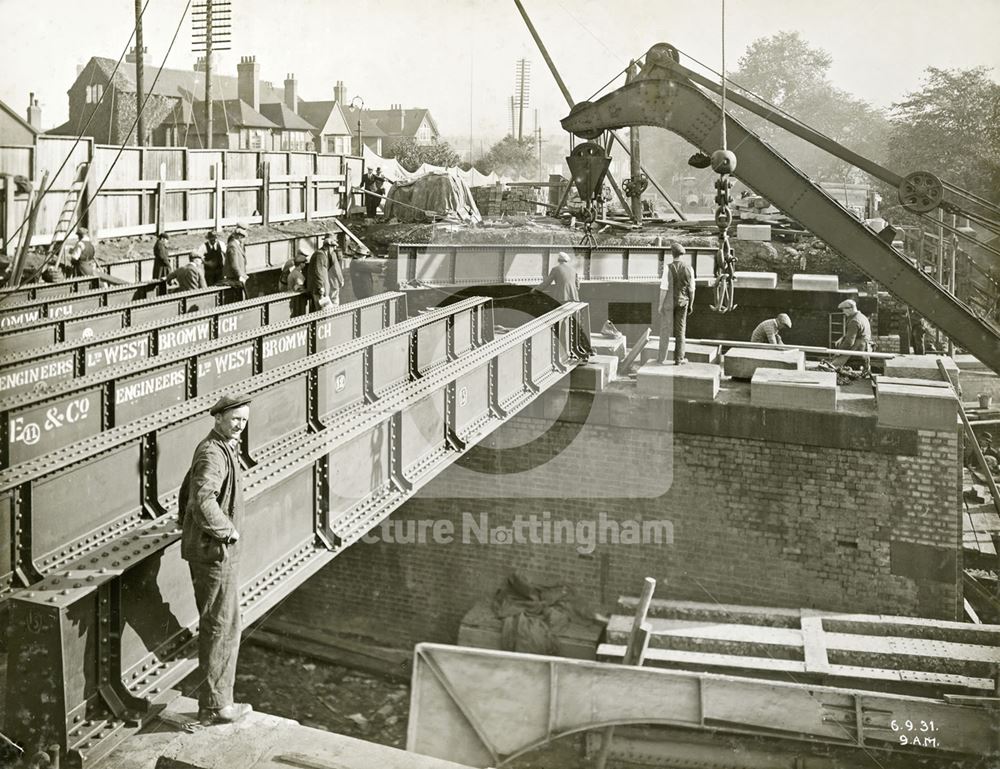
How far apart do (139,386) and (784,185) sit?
7.93 m

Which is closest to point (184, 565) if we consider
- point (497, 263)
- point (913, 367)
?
point (913, 367)

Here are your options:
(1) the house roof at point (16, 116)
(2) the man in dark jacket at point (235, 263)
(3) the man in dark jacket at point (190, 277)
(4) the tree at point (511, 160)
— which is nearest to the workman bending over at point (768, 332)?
(2) the man in dark jacket at point (235, 263)

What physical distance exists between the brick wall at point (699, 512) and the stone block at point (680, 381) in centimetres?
17

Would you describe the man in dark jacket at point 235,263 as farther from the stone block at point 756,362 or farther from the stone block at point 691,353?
the stone block at point 756,362

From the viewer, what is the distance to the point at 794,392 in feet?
34.9

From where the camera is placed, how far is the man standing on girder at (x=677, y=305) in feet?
37.0

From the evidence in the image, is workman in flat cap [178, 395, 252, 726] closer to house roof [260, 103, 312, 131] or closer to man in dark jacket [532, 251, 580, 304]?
man in dark jacket [532, 251, 580, 304]

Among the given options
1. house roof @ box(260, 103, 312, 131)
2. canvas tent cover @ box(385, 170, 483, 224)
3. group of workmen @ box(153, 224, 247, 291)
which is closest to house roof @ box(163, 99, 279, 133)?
house roof @ box(260, 103, 312, 131)

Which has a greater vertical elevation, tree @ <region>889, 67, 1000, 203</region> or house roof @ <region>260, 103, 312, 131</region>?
house roof @ <region>260, 103, 312, 131</region>

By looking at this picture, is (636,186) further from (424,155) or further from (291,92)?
(291,92)

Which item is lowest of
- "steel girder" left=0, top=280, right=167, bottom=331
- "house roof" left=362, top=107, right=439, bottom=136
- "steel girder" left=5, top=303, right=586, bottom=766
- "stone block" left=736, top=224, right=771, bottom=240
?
"steel girder" left=5, top=303, right=586, bottom=766

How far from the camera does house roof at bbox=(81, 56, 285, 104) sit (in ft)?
174

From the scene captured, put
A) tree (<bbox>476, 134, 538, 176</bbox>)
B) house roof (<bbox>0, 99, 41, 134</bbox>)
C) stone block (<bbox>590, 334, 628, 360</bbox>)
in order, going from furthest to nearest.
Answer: tree (<bbox>476, 134, 538, 176</bbox>) → house roof (<bbox>0, 99, 41, 134</bbox>) → stone block (<bbox>590, 334, 628, 360</bbox>)

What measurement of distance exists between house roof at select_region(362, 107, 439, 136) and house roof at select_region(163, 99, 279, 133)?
Result: 19263 millimetres
